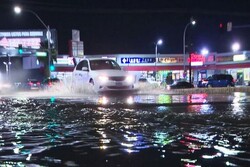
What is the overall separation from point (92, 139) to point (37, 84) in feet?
115

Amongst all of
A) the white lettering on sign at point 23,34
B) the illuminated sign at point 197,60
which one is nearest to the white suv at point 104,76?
the illuminated sign at point 197,60

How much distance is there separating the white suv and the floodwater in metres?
6.39

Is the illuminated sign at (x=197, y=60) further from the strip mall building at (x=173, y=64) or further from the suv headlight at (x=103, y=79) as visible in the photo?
the suv headlight at (x=103, y=79)

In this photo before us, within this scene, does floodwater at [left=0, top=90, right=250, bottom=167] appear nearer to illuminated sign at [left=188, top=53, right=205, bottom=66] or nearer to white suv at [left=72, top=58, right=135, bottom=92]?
white suv at [left=72, top=58, right=135, bottom=92]

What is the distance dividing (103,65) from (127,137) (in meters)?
12.1

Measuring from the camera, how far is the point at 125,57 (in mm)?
68500

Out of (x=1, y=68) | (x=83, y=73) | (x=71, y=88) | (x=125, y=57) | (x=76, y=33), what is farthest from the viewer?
(x=1, y=68)

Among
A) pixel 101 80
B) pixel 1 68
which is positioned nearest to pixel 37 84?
pixel 101 80

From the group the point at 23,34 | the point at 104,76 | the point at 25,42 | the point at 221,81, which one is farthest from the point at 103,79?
the point at 23,34

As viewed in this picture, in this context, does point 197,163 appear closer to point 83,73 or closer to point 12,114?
point 12,114

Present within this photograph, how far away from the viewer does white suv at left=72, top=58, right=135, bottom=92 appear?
56.2 feet

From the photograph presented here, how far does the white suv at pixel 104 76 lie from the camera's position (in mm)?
17141

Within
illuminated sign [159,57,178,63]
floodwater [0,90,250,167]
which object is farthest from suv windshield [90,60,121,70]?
illuminated sign [159,57,178,63]

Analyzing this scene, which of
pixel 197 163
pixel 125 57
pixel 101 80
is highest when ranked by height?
pixel 125 57
